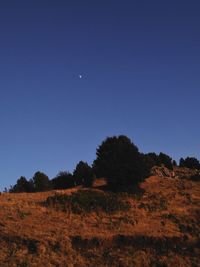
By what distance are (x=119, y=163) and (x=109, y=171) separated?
6.11ft

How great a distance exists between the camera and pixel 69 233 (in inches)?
1625

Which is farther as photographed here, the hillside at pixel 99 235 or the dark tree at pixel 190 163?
the dark tree at pixel 190 163

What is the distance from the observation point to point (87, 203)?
50438 mm

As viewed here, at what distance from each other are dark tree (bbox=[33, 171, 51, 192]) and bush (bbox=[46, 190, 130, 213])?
16.0 metres

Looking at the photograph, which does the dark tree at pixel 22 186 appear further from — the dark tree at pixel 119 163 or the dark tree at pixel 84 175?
the dark tree at pixel 119 163

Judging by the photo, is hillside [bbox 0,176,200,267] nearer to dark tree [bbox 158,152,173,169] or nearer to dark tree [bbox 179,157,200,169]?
dark tree [bbox 158,152,173,169]

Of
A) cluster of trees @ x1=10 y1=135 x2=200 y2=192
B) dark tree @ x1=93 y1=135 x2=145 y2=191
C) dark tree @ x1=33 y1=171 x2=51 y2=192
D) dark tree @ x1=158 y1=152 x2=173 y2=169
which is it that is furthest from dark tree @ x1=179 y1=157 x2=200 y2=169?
dark tree @ x1=33 y1=171 x2=51 y2=192

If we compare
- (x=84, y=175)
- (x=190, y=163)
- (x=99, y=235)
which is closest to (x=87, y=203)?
(x=99, y=235)

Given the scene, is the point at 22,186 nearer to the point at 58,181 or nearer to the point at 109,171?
the point at 58,181

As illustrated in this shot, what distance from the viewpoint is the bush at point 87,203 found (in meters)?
49.1

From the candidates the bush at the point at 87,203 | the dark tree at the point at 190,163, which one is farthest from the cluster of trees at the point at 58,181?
the dark tree at the point at 190,163

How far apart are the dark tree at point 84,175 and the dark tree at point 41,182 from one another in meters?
3.91

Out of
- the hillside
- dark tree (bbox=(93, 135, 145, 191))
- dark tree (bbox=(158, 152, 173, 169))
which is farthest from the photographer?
dark tree (bbox=(158, 152, 173, 169))

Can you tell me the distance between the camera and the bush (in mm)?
49062
